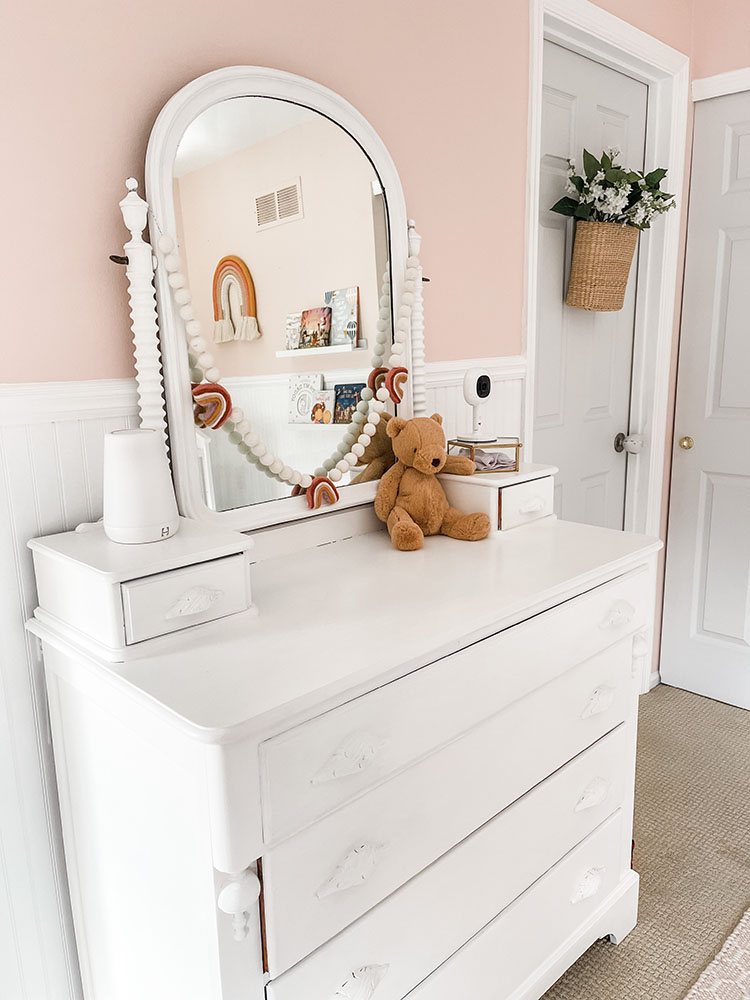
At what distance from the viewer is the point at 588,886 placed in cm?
158

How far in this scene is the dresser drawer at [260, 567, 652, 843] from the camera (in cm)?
96

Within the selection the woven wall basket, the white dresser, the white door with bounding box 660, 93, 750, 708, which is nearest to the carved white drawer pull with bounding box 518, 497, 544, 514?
the white dresser

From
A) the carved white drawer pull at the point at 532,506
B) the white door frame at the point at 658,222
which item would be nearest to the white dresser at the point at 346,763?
the carved white drawer pull at the point at 532,506

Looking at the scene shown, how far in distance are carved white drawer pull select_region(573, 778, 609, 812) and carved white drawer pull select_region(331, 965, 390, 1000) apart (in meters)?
0.54

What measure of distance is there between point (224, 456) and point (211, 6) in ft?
2.53

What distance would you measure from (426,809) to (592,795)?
1.70 feet

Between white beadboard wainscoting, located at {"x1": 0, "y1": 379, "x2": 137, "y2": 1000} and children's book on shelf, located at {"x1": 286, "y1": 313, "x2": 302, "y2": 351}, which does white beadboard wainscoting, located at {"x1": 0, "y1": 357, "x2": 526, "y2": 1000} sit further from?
children's book on shelf, located at {"x1": 286, "y1": 313, "x2": 302, "y2": 351}

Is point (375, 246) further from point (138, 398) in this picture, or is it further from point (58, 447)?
point (58, 447)

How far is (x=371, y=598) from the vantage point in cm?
127

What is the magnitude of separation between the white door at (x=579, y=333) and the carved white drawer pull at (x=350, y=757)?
152cm

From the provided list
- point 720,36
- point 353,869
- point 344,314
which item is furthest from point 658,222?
point 353,869

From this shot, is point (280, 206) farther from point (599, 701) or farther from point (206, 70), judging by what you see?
point (599, 701)

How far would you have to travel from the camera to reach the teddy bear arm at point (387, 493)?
1.63 meters

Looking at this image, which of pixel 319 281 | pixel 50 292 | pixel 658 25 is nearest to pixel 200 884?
pixel 50 292
